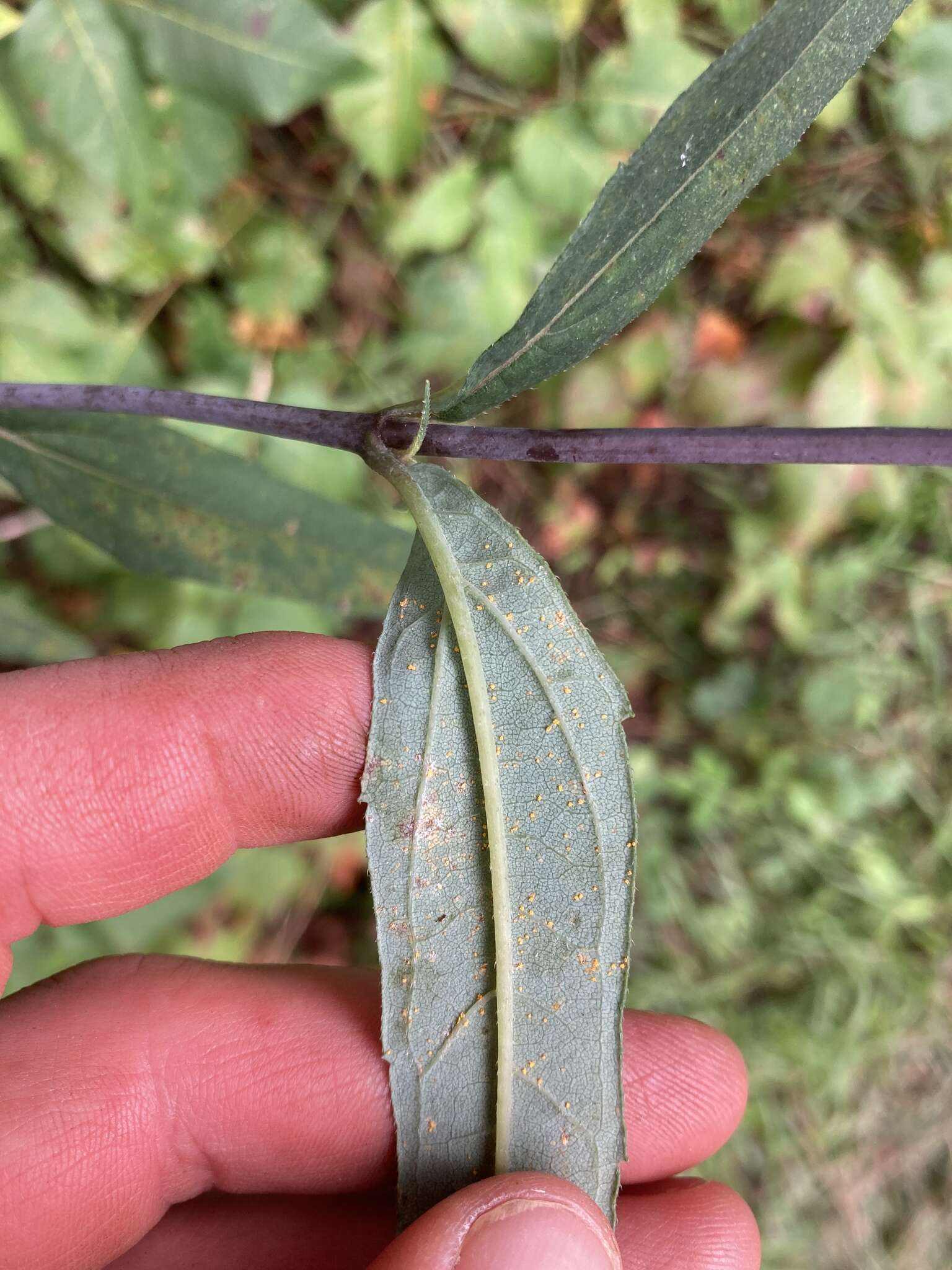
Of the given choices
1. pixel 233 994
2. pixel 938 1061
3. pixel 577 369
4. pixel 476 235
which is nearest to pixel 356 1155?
pixel 233 994

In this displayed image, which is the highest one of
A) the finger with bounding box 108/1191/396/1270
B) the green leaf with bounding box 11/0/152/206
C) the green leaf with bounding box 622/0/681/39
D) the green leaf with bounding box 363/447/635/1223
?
the green leaf with bounding box 622/0/681/39

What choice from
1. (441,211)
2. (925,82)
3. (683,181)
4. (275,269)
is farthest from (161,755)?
(925,82)

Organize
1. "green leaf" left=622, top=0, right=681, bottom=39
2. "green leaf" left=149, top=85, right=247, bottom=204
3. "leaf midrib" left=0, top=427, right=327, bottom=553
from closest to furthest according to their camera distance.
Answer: "leaf midrib" left=0, top=427, right=327, bottom=553 → "green leaf" left=149, top=85, right=247, bottom=204 → "green leaf" left=622, top=0, right=681, bottom=39

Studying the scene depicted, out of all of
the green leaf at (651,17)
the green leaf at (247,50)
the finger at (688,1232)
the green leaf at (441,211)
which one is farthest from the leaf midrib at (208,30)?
the finger at (688,1232)

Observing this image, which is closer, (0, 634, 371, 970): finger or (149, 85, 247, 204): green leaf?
(0, 634, 371, 970): finger

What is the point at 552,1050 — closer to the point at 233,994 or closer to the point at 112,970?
the point at 233,994

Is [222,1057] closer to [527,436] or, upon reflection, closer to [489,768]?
[489,768]

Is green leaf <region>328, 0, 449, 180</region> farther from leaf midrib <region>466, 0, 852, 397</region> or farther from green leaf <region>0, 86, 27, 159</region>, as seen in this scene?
leaf midrib <region>466, 0, 852, 397</region>

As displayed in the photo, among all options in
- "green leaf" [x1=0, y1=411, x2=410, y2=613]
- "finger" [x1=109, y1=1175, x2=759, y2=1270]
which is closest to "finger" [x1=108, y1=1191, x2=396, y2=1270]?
"finger" [x1=109, y1=1175, x2=759, y2=1270]
